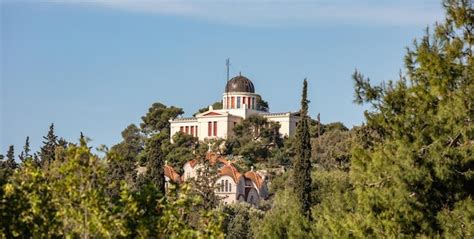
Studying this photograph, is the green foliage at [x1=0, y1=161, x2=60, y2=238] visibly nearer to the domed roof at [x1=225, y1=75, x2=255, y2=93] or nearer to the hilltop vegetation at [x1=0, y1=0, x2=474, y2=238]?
the hilltop vegetation at [x1=0, y1=0, x2=474, y2=238]

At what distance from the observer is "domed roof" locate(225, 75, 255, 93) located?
9831 cm

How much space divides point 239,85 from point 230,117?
4884 millimetres

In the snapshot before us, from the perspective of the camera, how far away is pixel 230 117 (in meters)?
94.6

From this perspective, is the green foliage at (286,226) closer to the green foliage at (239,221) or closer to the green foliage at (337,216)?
the green foliage at (337,216)

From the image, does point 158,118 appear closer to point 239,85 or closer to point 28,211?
point 239,85

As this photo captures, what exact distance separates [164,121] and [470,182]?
8551 centimetres

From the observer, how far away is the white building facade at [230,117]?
94.4 m

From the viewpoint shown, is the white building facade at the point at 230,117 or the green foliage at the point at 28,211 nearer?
the green foliage at the point at 28,211

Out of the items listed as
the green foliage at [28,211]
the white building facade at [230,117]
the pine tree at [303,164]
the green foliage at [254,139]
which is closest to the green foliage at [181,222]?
the green foliage at [28,211]

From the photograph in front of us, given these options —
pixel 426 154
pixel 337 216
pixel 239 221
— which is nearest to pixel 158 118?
pixel 239 221

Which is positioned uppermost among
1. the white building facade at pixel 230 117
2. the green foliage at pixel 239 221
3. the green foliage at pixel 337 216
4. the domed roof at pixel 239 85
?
the domed roof at pixel 239 85

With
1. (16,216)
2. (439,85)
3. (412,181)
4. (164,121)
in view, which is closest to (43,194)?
(16,216)

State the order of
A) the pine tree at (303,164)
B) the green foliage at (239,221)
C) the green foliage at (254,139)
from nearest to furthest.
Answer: the pine tree at (303,164) < the green foliage at (239,221) < the green foliage at (254,139)

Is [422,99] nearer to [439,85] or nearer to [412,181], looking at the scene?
[439,85]
